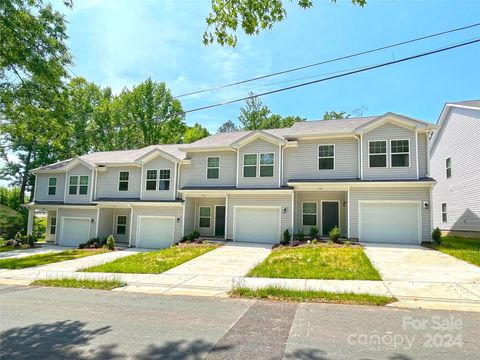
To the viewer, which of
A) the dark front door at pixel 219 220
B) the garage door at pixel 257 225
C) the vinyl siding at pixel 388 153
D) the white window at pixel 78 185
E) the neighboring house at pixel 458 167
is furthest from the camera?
the white window at pixel 78 185

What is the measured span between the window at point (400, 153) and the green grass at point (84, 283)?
14.8 meters

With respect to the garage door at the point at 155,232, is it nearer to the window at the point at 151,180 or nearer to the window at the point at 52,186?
the window at the point at 151,180

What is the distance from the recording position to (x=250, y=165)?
20.1 meters

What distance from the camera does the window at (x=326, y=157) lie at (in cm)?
1878

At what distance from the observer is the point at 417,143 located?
1723 cm

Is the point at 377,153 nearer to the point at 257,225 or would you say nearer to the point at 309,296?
the point at 257,225

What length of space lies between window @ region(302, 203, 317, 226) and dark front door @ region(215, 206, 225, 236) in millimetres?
5376

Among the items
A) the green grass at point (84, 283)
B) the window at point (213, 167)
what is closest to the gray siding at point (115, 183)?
the window at point (213, 167)

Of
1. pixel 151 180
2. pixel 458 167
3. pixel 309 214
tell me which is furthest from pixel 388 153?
pixel 151 180

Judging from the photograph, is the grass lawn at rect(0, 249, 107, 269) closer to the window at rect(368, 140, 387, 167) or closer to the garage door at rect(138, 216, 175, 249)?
the garage door at rect(138, 216, 175, 249)

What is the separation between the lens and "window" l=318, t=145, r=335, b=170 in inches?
739

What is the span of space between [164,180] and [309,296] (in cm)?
1593

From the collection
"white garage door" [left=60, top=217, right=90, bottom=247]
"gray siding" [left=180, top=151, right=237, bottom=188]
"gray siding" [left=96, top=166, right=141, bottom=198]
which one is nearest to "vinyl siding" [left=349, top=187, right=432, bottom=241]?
"gray siding" [left=180, top=151, right=237, bottom=188]

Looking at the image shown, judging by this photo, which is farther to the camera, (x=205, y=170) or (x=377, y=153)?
(x=205, y=170)
